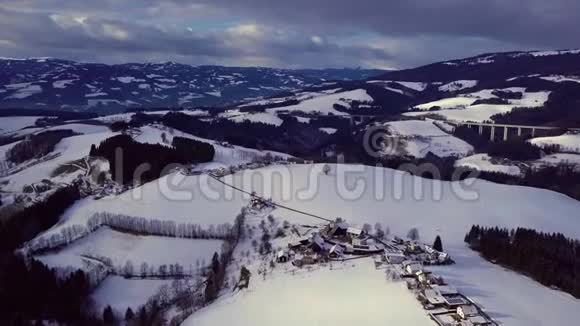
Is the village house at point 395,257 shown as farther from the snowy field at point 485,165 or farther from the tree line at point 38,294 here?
the snowy field at point 485,165

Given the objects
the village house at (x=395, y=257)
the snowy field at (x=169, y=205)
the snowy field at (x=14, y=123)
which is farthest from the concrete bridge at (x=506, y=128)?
the snowy field at (x=14, y=123)

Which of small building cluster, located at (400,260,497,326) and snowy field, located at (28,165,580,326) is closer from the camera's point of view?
small building cluster, located at (400,260,497,326)

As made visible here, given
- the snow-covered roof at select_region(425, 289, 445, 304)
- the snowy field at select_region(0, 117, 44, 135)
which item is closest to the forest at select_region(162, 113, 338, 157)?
the snowy field at select_region(0, 117, 44, 135)

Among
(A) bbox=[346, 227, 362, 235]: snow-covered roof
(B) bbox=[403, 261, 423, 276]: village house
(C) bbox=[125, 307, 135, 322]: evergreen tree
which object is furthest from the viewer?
(A) bbox=[346, 227, 362, 235]: snow-covered roof

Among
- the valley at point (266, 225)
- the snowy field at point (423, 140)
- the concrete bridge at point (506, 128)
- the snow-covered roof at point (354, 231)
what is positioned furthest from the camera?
the concrete bridge at point (506, 128)

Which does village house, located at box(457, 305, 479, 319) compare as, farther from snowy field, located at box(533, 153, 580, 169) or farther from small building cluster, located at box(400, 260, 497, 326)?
snowy field, located at box(533, 153, 580, 169)

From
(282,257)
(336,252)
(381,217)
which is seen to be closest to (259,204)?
(381,217)
